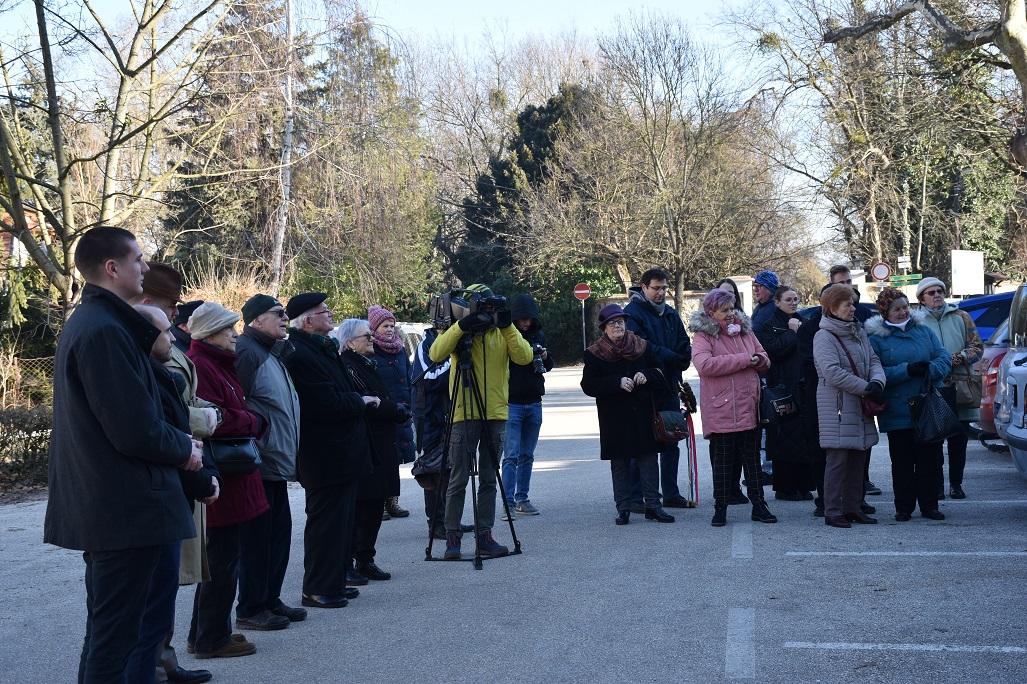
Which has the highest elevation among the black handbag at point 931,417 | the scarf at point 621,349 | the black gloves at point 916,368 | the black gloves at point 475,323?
the black gloves at point 475,323

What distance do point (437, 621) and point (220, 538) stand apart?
135 centimetres

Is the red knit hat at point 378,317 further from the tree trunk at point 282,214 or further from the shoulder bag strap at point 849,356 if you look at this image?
the tree trunk at point 282,214

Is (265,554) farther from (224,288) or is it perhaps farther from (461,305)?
(224,288)

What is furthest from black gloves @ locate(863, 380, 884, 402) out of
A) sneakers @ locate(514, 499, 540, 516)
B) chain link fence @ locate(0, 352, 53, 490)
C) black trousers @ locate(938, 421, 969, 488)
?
chain link fence @ locate(0, 352, 53, 490)

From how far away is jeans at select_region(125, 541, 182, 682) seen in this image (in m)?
4.90

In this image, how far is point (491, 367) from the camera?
8.67 meters

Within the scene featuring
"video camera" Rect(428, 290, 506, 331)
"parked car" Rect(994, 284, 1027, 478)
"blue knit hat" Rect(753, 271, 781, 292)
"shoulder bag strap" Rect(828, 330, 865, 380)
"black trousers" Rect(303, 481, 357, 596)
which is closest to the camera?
"black trousers" Rect(303, 481, 357, 596)

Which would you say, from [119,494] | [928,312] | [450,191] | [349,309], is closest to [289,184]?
[349,309]

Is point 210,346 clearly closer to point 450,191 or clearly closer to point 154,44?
point 154,44

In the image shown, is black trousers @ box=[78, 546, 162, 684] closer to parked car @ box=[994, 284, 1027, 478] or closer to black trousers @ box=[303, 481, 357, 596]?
black trousers @ box=[303, 481, 357, 596]

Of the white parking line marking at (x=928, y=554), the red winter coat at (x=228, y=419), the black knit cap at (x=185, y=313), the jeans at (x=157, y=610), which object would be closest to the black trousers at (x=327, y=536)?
the red winter coat at (x=228, y=419)

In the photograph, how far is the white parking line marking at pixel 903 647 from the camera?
558 cm

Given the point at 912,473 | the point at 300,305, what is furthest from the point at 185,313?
the point at 912,473

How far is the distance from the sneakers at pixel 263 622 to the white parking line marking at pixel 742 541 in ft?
10.6
